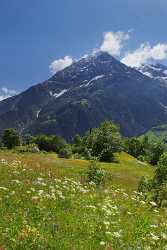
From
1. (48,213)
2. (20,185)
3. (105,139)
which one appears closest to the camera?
(48,213)

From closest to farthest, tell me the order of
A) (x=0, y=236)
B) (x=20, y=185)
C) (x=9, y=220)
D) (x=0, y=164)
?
(x=0, y=236) → (x=9, y=220) → (x=20, y=185) → (x=0, y=164)

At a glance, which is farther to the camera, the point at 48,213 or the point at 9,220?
the point at 48,213

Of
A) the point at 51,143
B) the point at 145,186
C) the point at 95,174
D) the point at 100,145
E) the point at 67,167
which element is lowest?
the point at 145,186

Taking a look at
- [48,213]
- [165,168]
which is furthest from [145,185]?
[48,213]

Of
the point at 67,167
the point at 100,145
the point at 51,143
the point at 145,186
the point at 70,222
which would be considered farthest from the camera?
the point at 51,143

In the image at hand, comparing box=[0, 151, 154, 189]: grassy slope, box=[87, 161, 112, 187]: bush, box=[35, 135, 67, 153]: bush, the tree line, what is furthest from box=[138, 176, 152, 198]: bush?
box=[35, 135, 67, 153]: bush

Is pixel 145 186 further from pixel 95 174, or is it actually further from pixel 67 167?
pixel 67 167

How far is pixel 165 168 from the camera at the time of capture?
3262cm

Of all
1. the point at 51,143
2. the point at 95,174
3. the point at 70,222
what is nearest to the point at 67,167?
the point at 95,174

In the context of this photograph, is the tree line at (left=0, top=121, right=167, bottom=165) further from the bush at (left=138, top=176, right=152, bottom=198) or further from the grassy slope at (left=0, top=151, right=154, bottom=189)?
the bush at (left=138, top=176, right=152, bottom=198)

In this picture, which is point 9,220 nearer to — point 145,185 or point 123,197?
point 123,197

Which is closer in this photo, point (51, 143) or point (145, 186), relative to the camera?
point (145, 186)

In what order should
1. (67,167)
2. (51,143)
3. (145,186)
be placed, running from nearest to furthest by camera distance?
(145,186) → (67,167) → (51,143)

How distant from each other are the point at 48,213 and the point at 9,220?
1.73 meters
